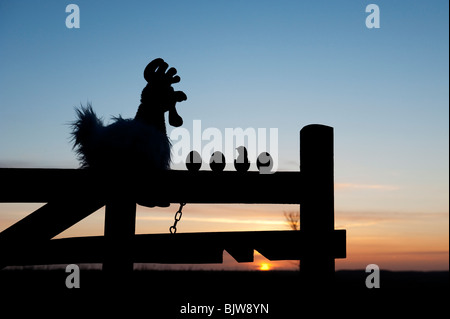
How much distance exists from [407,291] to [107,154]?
10.0 m

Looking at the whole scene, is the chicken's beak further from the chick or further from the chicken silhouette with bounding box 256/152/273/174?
the chicken silhouette with bounding box 256/152/273/174

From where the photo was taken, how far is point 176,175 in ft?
9.62

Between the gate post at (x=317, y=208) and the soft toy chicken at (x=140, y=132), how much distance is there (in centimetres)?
111

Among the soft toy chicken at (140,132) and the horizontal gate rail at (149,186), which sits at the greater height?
the soft toy chicken at (140,132)

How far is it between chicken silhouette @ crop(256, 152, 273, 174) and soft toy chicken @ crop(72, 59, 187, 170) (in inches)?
30.0

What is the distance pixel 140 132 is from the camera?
10.7 ft

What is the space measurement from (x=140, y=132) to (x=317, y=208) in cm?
144

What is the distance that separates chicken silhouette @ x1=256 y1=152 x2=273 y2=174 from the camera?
119 inches

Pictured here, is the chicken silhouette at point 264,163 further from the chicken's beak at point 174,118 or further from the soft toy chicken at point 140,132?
the chicken's beak at point 174,118

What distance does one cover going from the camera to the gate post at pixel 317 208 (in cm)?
291

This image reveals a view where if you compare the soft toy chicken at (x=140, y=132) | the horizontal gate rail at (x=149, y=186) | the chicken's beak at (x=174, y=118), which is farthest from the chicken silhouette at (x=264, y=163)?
the chicken's beak at (x=174, y=118)

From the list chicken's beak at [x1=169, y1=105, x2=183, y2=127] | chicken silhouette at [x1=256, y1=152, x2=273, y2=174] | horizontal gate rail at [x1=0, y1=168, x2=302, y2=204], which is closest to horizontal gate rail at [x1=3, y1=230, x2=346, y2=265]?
horizontal gate rail at [x1=0, y1=168, x2=302, y2=204]

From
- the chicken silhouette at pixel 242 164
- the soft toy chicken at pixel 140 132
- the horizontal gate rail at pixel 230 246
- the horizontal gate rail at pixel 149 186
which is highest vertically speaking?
the soft toy chicken at pixel 140 132

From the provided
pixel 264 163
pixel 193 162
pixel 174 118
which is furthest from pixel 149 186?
pixel 174 118
